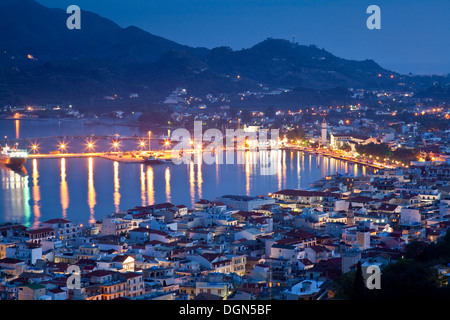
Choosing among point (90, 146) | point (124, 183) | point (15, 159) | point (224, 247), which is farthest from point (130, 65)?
point (224, 247)

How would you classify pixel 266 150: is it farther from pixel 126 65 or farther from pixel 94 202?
pixel 126 65

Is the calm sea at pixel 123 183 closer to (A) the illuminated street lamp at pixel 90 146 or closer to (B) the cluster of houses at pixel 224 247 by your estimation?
(A) the illuminated street lamp at pixel 90 146

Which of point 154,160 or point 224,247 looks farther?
point 154,160

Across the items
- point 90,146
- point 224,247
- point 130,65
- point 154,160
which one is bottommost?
point 224,247

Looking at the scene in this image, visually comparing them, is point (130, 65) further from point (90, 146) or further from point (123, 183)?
point (123, 183)

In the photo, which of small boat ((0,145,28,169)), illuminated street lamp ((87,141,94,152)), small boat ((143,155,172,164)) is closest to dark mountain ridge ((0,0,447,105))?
illuminated street lamp ((87,141,94,152))

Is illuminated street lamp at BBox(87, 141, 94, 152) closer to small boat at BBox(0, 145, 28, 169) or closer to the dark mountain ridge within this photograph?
small boat at BBox(0, 145, 28, 169)

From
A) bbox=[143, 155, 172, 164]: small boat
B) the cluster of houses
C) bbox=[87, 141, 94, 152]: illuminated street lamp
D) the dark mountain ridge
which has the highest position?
the dark mountain ridge
